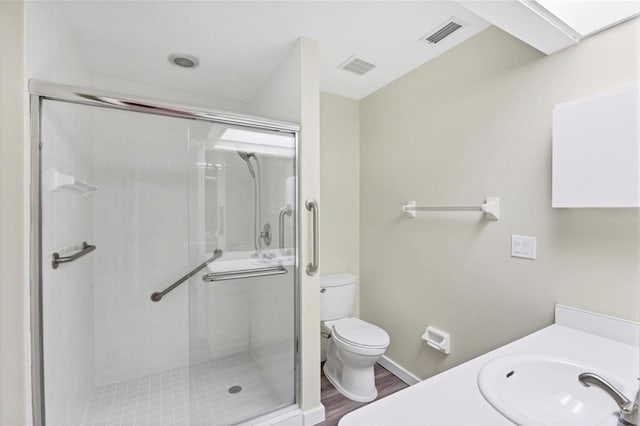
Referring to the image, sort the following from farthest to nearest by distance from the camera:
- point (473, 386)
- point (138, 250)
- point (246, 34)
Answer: point (138, 250) → point (246, 34) → point (473, 386)

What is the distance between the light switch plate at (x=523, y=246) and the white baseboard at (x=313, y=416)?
147 cm

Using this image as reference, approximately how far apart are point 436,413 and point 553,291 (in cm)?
106

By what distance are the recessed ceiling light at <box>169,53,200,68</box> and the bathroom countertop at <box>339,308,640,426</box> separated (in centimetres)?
222

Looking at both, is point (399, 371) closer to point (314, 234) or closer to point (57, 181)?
point (314, 234)

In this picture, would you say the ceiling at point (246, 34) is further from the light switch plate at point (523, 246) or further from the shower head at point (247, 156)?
the light switch plate at point (523, 246)

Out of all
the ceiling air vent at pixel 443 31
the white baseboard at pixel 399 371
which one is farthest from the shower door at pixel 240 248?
the ceiling air vent at pixel 443 31

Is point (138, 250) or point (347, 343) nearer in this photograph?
point (347, 343)

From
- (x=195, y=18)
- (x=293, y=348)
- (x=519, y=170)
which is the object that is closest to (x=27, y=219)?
(x=195, y=18)

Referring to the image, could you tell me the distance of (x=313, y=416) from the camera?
67.7 inches

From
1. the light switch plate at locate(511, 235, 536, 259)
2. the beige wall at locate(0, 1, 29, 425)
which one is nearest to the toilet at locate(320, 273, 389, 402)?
the light switch plate at locate(511, 235, 536, 259)

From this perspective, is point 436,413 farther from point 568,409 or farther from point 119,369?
point 119,369

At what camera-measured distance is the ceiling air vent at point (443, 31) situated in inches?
62.7

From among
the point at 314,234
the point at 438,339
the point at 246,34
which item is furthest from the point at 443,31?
the point at 438,339

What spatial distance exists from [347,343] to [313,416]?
1.53 feet
